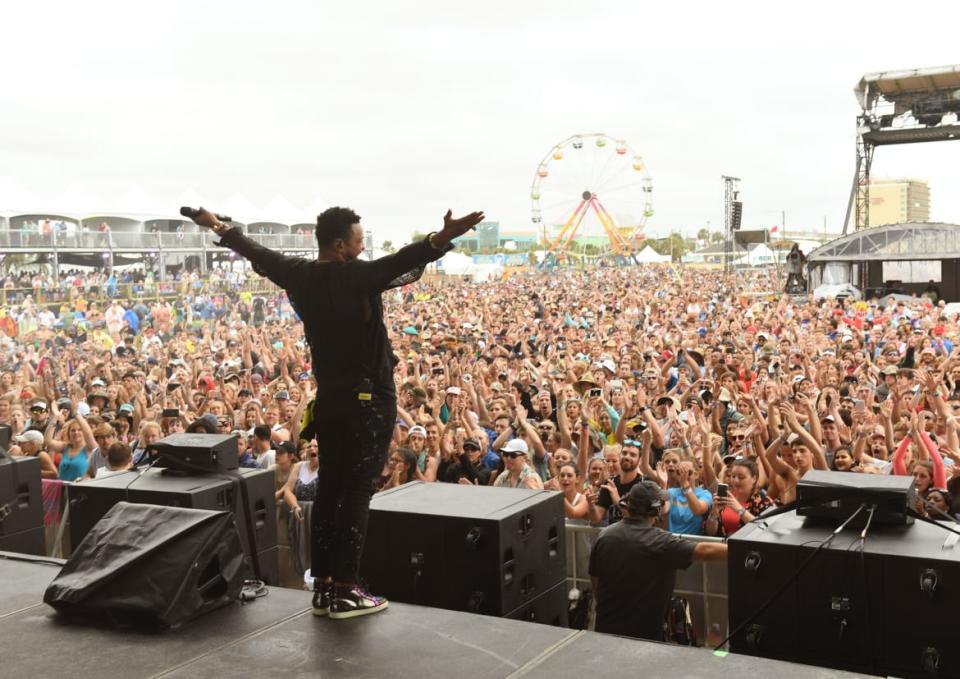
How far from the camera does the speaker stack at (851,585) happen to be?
244 cm

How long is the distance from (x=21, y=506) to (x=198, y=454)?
121cm

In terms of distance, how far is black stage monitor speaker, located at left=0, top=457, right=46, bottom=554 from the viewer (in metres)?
4.38

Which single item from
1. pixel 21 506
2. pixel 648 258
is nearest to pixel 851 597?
pixel 21 506

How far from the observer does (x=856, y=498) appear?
271cm

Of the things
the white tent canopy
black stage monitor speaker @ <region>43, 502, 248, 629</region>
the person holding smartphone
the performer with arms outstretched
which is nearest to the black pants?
the performer with arms outstretched

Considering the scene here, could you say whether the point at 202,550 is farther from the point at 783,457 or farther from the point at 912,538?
the point at 783,457

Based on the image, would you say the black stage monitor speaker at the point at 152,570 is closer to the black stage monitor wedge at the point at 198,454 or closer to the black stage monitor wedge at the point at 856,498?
the black stage monitor wedge at the point at 198,454

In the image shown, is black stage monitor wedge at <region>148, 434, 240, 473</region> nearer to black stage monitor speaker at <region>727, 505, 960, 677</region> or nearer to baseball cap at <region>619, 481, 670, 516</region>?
baseball cap at <region>619, 481, 670, 516</region>

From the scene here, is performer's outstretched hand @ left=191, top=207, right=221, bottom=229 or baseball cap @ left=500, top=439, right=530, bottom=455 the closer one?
performer's outstretched hand @ left=191, top=207, right=221, bottom=229

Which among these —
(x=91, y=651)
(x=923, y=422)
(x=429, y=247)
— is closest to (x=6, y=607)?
(x=91, y=651)

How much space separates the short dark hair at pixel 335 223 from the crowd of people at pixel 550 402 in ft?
1.70

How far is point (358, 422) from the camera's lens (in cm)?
275

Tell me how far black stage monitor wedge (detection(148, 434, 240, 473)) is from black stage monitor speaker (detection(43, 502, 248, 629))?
2.71 ft

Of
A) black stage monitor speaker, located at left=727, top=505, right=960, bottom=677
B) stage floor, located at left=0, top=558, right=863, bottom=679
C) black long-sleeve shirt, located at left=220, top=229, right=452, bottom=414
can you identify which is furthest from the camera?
black long-sleeve shirt, located at left=220, top=229, right=452, bottom=414
